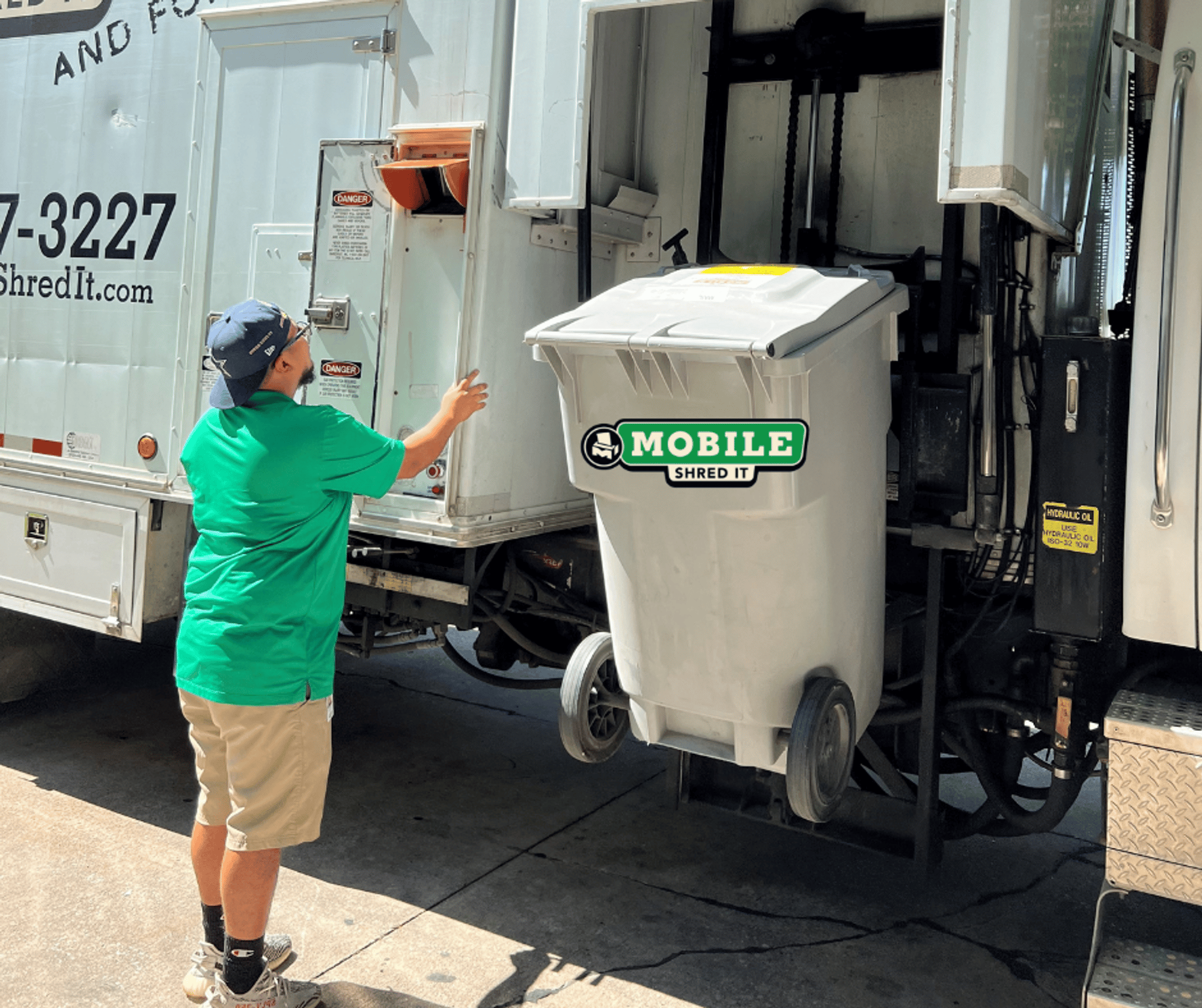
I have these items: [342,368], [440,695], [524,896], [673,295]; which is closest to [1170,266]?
[673,295]

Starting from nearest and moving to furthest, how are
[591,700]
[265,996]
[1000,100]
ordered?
1. [1000,100]
2. [265,996]
3. [591,700]

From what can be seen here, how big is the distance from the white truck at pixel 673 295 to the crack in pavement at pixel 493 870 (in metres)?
0.54

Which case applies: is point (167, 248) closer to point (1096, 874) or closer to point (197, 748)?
point (197, 748)

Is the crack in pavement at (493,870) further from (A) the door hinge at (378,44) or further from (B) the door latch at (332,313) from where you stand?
(A) the door hinge at (378,44)

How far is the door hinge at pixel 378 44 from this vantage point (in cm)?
368

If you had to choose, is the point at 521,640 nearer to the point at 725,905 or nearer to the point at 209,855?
the point at 725,905

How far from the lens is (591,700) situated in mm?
3414

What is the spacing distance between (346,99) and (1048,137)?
210 cm

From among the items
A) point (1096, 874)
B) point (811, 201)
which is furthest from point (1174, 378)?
point (1096, 874)

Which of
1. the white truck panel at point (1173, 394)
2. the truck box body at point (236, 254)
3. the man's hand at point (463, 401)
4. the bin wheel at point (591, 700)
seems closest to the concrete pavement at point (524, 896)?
the bin wheel at point (591, 700)

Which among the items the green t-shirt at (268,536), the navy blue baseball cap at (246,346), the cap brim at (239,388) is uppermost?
the navy blue baseball cap at (246,346)

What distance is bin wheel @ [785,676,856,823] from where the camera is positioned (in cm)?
292

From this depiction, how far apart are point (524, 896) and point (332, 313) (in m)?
1.95

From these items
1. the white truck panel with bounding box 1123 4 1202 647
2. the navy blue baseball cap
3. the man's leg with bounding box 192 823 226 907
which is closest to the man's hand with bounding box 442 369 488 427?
the navy blue baseball cap
